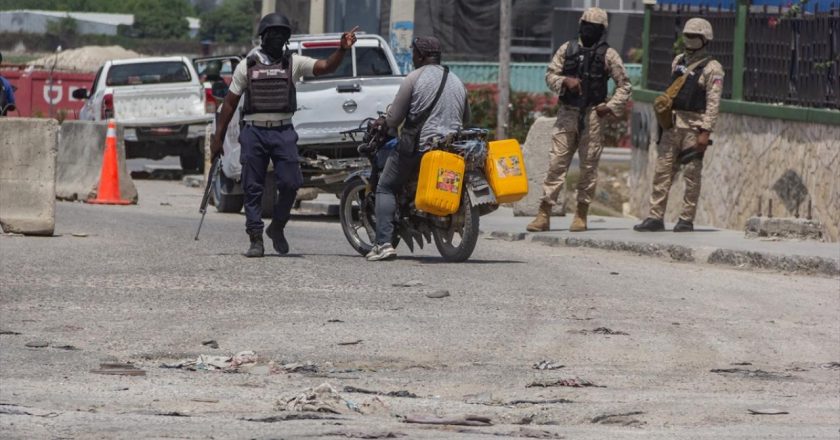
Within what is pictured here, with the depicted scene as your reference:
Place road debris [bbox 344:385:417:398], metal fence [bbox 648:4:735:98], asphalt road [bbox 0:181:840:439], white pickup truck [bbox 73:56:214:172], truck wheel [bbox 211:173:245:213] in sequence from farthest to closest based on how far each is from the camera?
white pickup truck [bbox 73:56:214:172]
metal fence [bbox 648:4:735:98]
truck wheel [bbox 211:173:245:213]
road debris [bbox 344:385:417:398]
asphalt road [bbox 0:181:840:439]

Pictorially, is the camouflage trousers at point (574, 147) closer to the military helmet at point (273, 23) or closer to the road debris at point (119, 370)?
the military helmet at point (273, 23)

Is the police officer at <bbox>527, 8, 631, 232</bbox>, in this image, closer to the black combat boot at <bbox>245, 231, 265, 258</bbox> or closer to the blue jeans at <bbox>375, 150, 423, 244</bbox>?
the blue jeans at <bbox>375, 150, 423, 244</bbox>

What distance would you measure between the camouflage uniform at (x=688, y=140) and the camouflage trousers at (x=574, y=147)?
0.64m

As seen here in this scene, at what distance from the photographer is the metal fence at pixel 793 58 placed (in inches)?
663

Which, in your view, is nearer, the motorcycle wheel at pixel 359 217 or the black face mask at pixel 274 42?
the black face mask at pixel 274 42

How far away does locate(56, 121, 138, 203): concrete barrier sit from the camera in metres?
21.2

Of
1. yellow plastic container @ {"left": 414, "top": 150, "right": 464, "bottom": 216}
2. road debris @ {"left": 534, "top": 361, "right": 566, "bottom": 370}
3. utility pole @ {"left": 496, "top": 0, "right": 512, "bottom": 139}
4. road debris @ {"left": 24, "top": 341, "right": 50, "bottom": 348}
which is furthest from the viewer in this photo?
utility pole @ {"left": 496, "top": 0, "right": 512, "bottom": 139}

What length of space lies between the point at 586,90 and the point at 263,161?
3672mm

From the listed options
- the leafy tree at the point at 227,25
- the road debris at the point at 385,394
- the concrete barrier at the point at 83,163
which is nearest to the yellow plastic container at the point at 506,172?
the road debris at the point at 385,394

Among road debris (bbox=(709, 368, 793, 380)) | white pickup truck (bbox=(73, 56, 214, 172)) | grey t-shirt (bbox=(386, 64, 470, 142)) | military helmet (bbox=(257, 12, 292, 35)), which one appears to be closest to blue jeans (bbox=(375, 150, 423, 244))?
grey t-shirt (bbox=(386, 64, 470, 142))

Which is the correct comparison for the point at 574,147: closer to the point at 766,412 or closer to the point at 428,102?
the point at 428,102

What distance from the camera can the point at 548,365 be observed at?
8664mm

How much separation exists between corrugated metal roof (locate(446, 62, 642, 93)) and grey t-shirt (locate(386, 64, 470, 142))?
81.3ft

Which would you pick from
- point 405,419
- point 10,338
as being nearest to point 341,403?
point 405,419
